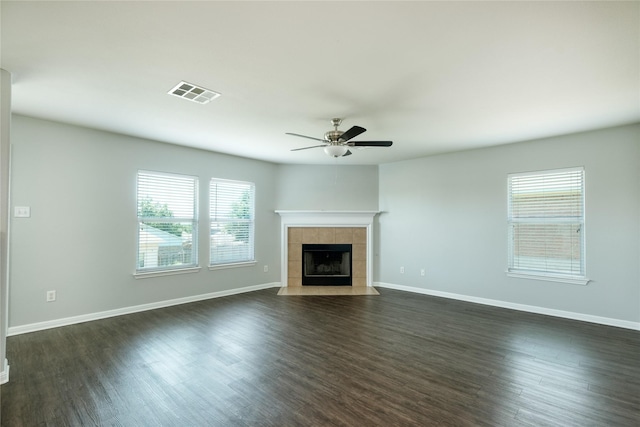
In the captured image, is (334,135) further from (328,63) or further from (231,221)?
(231,221)

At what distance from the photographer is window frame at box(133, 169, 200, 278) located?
174 inches

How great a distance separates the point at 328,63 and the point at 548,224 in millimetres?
4149

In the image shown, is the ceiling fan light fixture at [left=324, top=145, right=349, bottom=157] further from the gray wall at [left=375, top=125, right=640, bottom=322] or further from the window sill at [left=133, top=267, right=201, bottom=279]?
the window sill at [left=133, top=267, right=201, bottom=279]

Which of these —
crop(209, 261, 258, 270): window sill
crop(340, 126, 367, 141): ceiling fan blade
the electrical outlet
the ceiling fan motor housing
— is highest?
the ceiling fan motor housing

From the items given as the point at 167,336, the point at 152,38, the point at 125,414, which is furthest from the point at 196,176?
the point at 125,414

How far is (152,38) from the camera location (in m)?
2.03

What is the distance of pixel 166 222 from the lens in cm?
472

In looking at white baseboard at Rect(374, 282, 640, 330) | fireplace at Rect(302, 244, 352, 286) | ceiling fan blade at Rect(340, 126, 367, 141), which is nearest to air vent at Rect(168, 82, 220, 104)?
ceiling fan blade at Rect(340, 126, 367, 141)

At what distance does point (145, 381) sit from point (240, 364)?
78 centimetres

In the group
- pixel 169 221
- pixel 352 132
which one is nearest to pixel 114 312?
pixel 169 221

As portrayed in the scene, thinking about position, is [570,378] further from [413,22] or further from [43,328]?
[43,328]

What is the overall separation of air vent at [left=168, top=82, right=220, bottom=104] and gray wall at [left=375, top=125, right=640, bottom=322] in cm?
418

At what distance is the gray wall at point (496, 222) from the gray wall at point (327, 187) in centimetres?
33

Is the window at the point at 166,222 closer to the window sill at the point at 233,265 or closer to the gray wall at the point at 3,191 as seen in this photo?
the window sill at the point at 233,265
